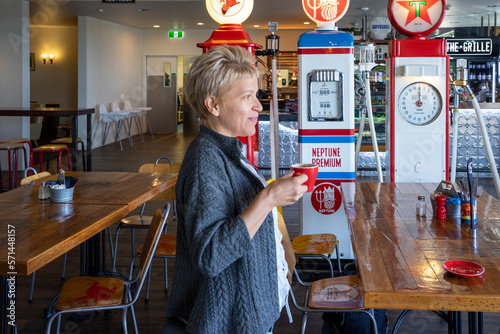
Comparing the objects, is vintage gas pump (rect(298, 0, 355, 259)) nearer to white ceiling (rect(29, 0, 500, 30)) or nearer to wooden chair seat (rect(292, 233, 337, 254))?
wooden chair seat (rect(292, 233, 337, 254))

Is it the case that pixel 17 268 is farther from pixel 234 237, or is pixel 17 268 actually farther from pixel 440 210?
pixel 440 210

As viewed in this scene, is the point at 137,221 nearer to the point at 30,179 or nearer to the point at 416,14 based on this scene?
the point at 30,179

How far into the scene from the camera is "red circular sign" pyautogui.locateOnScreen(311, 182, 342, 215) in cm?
449

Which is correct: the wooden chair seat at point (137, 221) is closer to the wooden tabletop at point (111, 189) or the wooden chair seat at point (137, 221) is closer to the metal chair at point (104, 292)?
the wooden tabletop at point (111, 189)

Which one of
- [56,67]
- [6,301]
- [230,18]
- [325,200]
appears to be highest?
[56,67]

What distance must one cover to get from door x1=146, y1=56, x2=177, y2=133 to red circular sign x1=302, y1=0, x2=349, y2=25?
1223cm

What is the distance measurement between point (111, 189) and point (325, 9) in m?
2.10

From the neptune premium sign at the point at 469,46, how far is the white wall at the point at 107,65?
7.54 m

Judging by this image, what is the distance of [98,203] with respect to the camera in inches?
125

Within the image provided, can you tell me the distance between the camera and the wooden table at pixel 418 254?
1.65 meters

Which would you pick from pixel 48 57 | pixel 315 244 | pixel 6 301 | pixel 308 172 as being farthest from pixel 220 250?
pixel 48 57

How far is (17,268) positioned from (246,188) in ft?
3.25

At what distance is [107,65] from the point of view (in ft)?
45.0

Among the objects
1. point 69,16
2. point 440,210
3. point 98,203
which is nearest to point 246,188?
point 440,210
